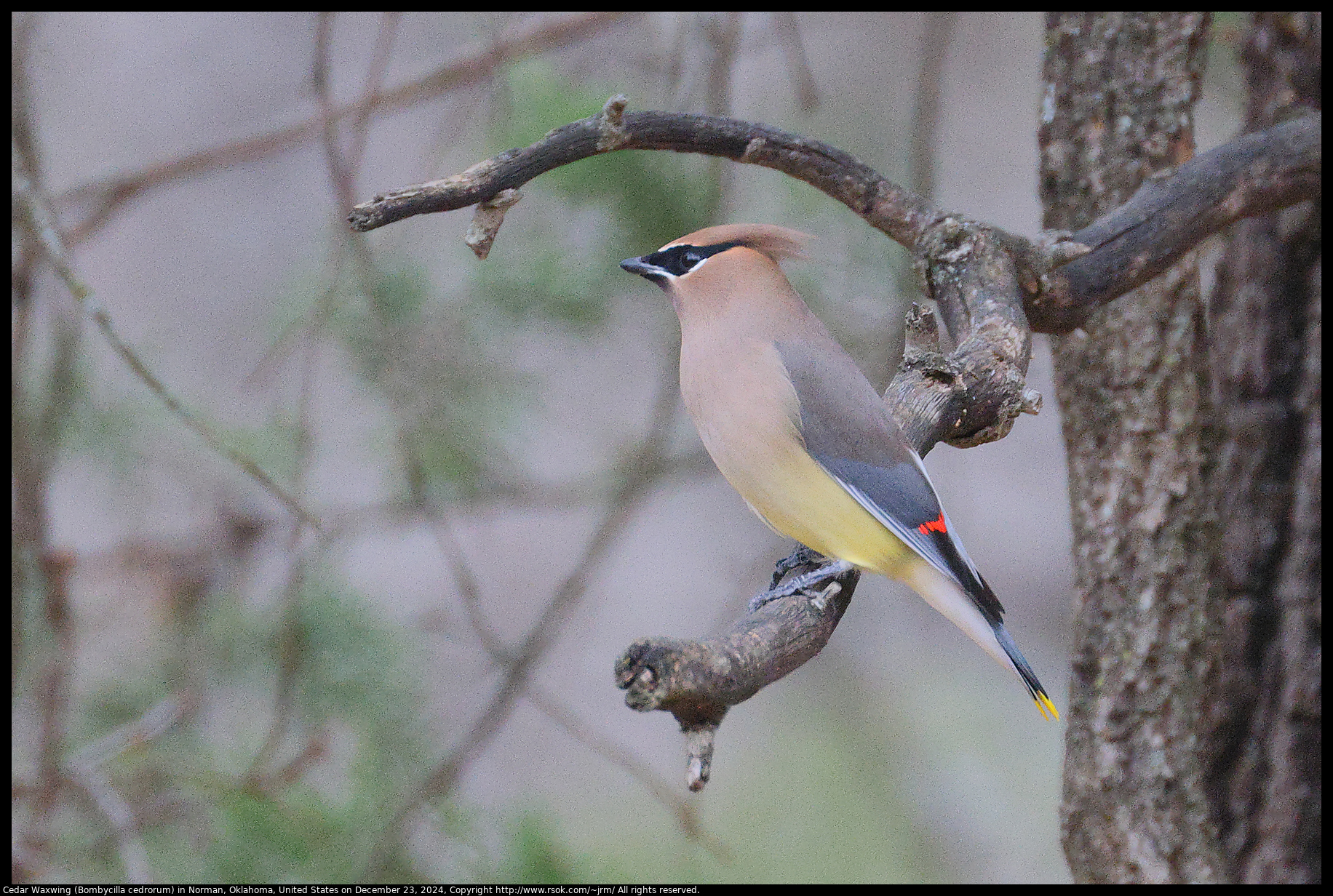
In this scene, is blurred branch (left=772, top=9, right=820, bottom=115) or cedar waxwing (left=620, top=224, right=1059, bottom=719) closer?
cedar waxwing (left=620, top=224, right=1059, bottom=719)

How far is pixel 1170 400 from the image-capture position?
4.61 ft

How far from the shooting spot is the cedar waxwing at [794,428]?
3.43 ft

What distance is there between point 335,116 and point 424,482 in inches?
23.7

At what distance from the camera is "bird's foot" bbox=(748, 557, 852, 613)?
3.06ft

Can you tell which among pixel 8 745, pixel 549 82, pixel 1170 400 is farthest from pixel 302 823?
pixel 1170 400

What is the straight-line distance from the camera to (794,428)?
1.07 meters

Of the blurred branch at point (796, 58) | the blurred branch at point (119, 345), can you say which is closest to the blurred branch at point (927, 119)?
the blurred branch at point (796, 58)

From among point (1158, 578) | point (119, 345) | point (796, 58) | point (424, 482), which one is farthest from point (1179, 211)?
point (424, 482)

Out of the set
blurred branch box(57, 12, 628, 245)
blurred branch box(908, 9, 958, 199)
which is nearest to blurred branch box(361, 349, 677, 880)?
blurred branch box(908, 9, 958, 199)

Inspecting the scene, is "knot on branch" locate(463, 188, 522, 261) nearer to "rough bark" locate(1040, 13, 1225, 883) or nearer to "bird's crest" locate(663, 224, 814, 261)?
"bird's crest" locate(663, 224, 814, 261)

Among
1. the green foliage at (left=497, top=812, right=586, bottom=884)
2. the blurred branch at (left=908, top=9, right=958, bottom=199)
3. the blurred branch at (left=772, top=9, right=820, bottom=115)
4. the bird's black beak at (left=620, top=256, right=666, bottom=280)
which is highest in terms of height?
the blurred branch at (left=772, top=9, right=820, bottom=115)

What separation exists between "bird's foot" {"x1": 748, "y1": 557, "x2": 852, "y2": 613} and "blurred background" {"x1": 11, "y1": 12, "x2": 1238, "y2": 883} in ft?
1.89

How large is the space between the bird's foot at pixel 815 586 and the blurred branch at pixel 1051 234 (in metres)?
0.37

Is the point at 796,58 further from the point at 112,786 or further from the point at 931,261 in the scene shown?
the point at 112,786
